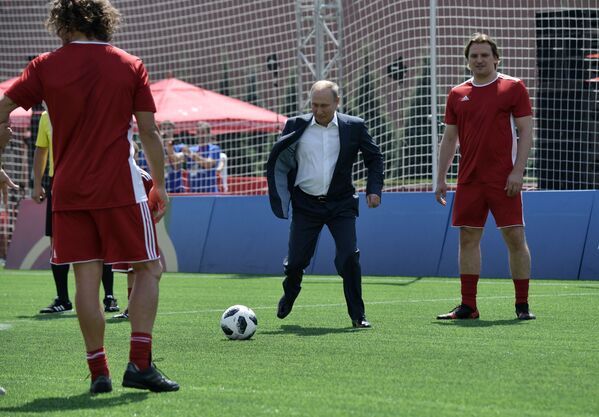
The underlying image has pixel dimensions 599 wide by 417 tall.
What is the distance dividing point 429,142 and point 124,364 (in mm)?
10918

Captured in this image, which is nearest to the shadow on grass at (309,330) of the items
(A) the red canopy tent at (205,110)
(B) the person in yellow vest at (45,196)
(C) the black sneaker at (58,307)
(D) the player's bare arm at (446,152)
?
(D) the player's bare arm at (446,152)

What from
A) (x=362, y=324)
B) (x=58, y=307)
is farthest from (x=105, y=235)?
(x=58, y=307)

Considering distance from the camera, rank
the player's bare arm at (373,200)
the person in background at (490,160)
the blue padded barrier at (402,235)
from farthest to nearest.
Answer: the blue padded barrier at (402,235) < the person in background at (490,160) < the player's bare arm at (373,200)

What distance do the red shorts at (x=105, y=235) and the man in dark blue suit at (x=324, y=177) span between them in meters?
3.06

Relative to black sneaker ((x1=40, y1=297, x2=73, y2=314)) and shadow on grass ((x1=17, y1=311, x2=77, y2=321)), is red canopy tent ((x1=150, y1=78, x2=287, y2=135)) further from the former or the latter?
shadow on grass ((x1=17, y1=311, x2=77, y2=321))

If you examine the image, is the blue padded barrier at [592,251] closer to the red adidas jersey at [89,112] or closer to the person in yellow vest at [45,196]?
the person in yellow vest at [45,196]

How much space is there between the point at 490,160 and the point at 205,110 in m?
14.3

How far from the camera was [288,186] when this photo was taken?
9.12m

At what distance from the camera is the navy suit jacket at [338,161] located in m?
8.95

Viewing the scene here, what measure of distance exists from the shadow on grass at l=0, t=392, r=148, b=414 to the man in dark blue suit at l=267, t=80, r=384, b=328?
3.39 m

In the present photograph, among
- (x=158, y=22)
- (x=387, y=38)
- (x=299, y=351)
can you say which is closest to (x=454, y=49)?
(x=387, y=38)

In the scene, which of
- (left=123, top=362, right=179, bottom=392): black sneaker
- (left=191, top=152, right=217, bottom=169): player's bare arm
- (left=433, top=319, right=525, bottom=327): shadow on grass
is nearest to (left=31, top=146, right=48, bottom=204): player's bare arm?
(left=433, top=319, right=525, bottom=327): shadow on grass

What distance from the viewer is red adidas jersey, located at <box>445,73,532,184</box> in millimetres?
9133

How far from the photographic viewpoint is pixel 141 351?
582 cm
